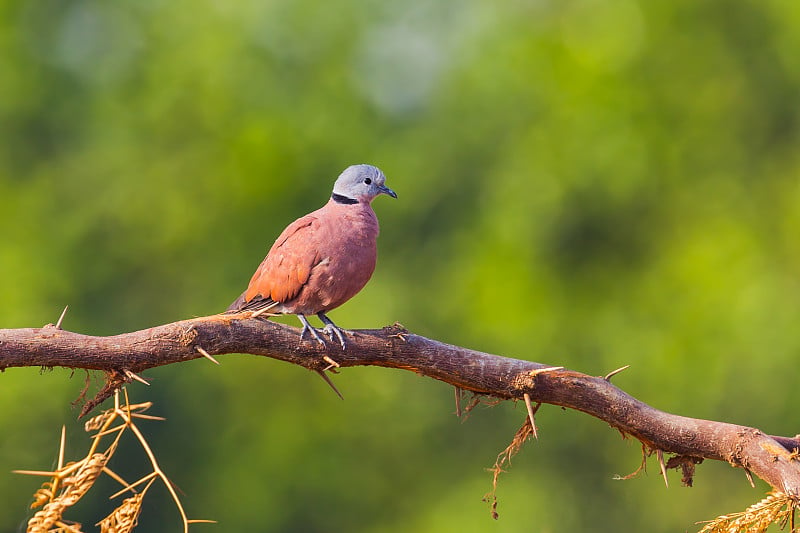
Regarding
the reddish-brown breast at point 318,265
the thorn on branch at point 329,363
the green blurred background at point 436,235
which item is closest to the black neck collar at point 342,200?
the reddish-brown breast at point 318,265

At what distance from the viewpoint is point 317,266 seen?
5.72 metres

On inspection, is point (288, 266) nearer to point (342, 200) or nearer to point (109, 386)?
point (342, 200)

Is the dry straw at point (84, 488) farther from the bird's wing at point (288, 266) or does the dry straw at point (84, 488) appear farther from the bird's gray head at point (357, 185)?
the bird's gray head at point (357, 185)

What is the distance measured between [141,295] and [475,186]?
6856 millimetres

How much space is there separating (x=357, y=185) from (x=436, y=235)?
1689cm

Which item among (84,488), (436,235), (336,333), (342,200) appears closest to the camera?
(84,488)

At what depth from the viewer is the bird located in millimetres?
5711

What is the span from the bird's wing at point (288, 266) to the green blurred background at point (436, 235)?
10773 mm

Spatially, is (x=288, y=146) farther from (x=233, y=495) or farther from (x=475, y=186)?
(x=233, y=495)

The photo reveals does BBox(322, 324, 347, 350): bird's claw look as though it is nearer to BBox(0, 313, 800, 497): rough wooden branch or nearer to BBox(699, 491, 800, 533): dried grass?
BBox(0, 313, 800, 497): rough wooden branch

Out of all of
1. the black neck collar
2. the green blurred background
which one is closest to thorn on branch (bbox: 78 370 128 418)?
the black neck collar

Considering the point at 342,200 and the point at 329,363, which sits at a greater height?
the point at 342,200

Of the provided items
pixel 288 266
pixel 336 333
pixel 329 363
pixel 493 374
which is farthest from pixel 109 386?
pixel 288 266

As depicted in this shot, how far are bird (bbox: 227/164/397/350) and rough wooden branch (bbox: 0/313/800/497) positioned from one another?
1.23m
